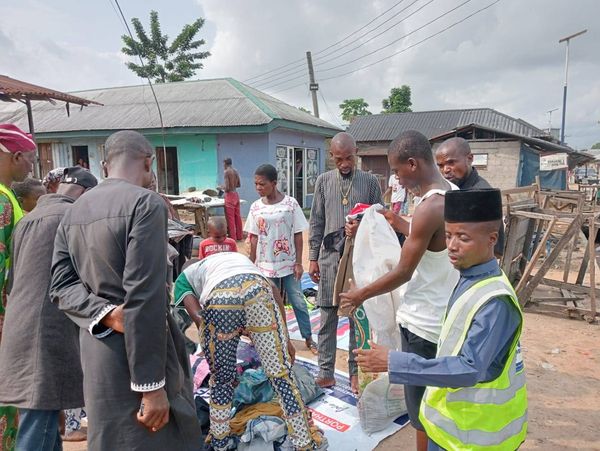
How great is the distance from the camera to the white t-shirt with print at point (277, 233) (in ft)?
13.1

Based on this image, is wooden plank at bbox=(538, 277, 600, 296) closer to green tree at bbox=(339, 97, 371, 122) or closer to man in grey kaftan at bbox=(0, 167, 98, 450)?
man in grey kaftan at bbox=(0, 167, 98, 450)

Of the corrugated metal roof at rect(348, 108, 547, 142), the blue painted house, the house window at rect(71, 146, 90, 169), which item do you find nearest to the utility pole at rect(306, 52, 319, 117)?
the corrugated metal roof at rect(348, 108, 547, 142)

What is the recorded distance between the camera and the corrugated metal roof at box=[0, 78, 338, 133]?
1205cm

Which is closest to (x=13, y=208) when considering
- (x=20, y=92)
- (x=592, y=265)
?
(x=20, y=92)

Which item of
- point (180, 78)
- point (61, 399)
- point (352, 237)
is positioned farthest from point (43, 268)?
point (180, 78)

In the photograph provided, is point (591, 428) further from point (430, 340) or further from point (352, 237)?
point (352, 237)

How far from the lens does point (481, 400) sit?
1.46 meters

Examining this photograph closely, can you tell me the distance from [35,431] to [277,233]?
94.7 inches

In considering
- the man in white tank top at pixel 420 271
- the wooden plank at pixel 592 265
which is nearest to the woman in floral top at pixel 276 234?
the man in white tank top at pixel 420 271

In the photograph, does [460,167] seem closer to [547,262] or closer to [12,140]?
[547,262]

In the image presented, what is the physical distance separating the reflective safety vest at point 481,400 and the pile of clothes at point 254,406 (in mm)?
1319

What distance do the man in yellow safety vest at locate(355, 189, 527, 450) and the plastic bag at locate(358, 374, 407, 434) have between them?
1.38 m

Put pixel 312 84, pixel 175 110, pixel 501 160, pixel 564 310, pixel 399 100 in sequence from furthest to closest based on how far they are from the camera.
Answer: pixel 399 100
pixel 312 84
pixel 501 160
pixel 175 110
pixel 564 310

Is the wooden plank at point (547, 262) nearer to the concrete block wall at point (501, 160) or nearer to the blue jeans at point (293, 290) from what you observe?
the blue jeans at point (293, 290)
